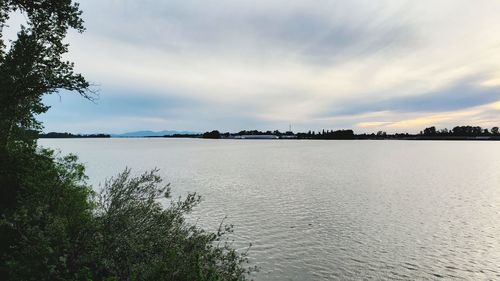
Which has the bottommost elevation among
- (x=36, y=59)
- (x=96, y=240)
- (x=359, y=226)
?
(x=359, y=226)

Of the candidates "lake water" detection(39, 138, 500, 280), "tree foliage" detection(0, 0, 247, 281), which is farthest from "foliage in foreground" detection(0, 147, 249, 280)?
"lake water" detection(39, 138, 500, 280)

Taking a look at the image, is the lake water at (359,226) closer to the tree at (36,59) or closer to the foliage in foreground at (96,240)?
the foliage in foreground at (96,240)

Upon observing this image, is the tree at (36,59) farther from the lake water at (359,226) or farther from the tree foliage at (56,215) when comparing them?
the lake water at (359,226)

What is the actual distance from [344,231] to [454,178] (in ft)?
194

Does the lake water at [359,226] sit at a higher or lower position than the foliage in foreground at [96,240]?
lower

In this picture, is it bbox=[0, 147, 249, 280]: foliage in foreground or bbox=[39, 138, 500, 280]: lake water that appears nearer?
bbox=[0, 147, 249, 280]: foliage in foreground

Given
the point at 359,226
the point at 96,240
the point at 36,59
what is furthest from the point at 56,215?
the point at 359,226

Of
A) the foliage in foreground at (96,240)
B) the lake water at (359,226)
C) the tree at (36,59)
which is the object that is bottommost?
the lake water at (359,226)

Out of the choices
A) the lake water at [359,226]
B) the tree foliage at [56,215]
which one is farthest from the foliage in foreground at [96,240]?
the lake water at [359,226]

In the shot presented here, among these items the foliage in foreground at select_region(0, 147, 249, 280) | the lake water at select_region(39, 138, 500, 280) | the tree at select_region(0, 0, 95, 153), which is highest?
the tree at select_region(0, 0, 95, 153)

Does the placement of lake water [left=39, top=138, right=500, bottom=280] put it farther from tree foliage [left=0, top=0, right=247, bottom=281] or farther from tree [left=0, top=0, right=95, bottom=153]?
tree [left=0, top=0, right=95, bottom=153]

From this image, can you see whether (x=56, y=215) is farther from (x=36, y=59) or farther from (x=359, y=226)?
(x=359, y=226)

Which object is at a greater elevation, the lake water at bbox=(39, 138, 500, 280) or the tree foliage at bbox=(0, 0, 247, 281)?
the tree foliage at bbox=(0, 0, 247, 281)

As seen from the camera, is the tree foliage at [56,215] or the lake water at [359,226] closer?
the tree foliage at [56,215]
